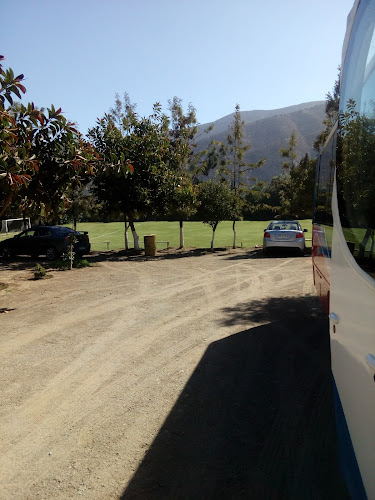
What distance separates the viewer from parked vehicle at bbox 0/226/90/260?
17109 millimetres

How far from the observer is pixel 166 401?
411 centimetres

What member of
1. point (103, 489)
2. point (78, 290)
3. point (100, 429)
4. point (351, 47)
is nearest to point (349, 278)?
point (351, 47)

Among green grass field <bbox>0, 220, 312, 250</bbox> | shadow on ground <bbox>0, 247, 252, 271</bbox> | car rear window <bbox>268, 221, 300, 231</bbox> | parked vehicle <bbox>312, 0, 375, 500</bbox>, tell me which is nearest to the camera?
parked vehicle <bbox>312, 0, 375, 500</bbox>

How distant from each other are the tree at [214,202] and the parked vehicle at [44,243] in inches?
245

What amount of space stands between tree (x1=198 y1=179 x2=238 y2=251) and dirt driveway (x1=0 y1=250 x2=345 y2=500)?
11.8 meters

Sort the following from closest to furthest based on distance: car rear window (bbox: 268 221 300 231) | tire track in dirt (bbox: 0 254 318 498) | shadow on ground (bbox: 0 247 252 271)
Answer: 1. tire track in dirt (bbox: 0 254 318 498)
2. shadow on ground (bbox: 0 247 252 271)
3. car rear window (bbox: 268 221 300 231)

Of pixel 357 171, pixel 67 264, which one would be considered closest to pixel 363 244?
pixel 357 171

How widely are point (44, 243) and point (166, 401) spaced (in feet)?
47.9

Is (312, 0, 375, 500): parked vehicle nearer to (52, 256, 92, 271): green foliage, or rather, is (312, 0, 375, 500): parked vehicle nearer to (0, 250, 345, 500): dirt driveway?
(0, 250, 345, 500): dirt driveway

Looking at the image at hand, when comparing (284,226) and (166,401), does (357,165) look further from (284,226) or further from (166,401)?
(284,226)

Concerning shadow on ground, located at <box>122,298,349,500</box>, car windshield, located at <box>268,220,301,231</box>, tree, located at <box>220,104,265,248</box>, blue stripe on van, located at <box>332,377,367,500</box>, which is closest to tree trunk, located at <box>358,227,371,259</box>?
blue stripe on van, located at <box>332,377,367,500</box>

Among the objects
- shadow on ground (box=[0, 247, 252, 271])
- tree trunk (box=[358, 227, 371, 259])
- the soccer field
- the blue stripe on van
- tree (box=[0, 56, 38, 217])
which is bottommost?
shadow on ground (box=[0, 247, 252, 271])

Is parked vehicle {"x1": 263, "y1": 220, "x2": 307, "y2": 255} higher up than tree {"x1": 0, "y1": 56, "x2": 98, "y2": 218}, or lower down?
lower down

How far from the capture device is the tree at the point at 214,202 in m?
20.1
